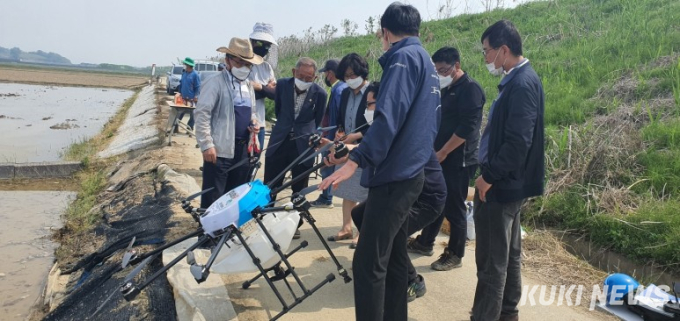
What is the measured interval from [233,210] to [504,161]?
1.56m

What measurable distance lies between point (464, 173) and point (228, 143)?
6.59 ft

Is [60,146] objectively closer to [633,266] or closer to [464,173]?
[464,173]

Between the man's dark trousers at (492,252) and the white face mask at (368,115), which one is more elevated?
the white face mask at (368,115)

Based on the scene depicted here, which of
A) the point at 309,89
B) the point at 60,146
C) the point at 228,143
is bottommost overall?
the point at 60,146

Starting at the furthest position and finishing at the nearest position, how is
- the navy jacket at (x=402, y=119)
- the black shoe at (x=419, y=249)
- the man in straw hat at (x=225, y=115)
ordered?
the black shoe at (x=419, y=249) → the man in straw hat at (x=225, y=115) → the navy jacket at (x=402, y=119)

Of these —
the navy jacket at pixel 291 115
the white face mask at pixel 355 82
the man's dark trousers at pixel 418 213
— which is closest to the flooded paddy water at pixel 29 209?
the navy jacket at pixel 291 115

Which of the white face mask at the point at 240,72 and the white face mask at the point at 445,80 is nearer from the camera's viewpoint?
the white face mask at the point at 445,80

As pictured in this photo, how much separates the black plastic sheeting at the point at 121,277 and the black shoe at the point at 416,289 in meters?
1.64

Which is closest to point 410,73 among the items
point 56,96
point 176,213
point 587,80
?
point 176,213

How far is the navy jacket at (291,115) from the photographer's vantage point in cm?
496

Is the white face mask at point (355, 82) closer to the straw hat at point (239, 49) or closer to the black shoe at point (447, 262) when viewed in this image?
the straw hat at point (239, 49)

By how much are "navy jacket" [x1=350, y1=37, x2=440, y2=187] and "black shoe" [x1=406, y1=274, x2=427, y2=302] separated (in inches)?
48.2

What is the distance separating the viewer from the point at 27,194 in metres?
8.48

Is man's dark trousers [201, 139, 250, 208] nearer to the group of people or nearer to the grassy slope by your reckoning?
the group of people
